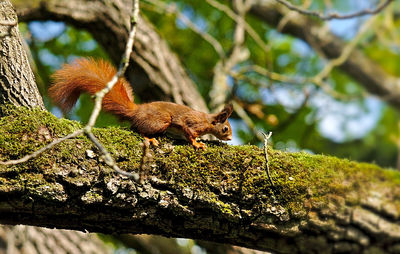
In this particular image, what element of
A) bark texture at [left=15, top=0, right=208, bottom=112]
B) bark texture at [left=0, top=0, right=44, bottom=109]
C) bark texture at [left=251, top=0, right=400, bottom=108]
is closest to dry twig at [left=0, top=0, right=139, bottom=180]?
bark texture at [left=0, top=0, right=44, bottom=109]

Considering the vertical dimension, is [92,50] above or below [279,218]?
above

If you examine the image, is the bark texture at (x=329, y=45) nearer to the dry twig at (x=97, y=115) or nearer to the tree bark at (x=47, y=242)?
the tree bark at (x=47, y=242)

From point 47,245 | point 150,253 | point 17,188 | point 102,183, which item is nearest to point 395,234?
point 102,183

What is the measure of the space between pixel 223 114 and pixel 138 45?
67.7 inches

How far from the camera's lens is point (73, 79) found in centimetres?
293

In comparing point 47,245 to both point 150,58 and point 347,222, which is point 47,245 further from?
point 347,222

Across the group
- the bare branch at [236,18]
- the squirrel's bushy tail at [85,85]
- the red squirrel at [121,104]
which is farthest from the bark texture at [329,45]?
the squirrel's bushy tail at [85,85]

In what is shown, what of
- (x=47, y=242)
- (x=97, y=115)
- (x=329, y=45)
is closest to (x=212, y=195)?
(x=97, y=115)

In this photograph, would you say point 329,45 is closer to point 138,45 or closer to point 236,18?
point 236,18

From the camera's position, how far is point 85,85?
2.97 meters

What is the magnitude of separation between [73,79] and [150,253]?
8.15 feet

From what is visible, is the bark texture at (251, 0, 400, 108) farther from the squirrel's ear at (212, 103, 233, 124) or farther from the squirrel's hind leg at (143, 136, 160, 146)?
the squirrel's hind leg at (143, 136, 160, 146)

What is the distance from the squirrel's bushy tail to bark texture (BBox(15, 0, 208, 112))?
1.75m

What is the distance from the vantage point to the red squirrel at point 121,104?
2.90 m
